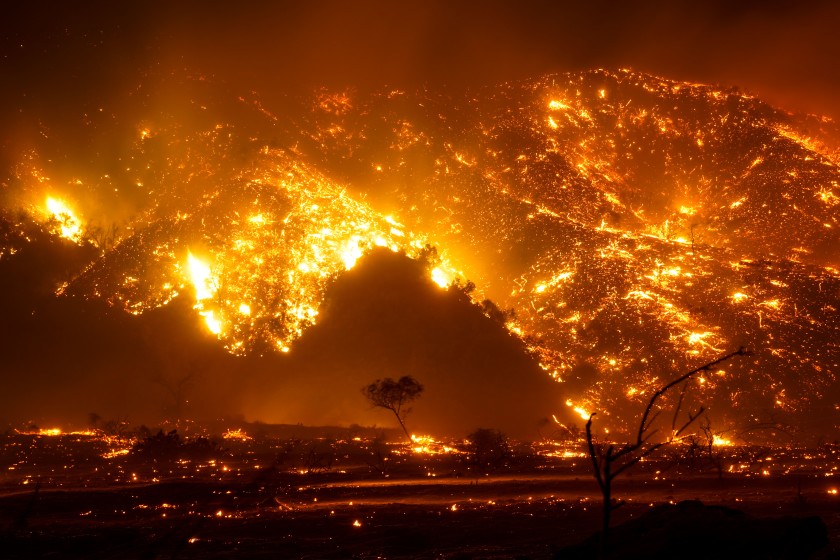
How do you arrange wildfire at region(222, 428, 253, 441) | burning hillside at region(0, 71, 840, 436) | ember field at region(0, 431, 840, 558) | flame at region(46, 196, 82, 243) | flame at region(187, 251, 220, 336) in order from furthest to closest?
flame at region(46, 196, 82, 243), flame at region(187, 251, 220, 336), burning hillside at region(0, 71, 840, 436), wildfire at region(222, 428, 253, 441), ember field at region(0, 431, 840, 558)

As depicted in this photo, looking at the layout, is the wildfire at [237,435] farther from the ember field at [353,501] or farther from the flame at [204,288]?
the flame at [204,288]

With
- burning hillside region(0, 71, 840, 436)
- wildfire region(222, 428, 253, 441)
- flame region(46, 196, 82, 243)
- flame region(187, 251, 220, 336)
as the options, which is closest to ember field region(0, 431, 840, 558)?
wildfire region(222, 428, 253, 441)

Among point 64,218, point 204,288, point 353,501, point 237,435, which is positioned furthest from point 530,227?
point 353,501

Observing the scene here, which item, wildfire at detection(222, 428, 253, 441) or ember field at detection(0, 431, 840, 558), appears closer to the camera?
ember field at detection(0, 431, 840, 558)

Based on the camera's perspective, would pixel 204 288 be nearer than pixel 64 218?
Yes

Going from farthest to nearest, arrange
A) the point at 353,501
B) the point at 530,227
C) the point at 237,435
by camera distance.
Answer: the point at 530,227
the point at 237,435
the point at 353,501

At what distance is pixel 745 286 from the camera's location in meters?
Answer: 116

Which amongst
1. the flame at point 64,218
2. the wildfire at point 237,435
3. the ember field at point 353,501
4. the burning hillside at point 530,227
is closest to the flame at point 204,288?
the burning hillside at point 530,227

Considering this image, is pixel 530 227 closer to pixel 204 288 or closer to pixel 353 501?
pixel 204 288

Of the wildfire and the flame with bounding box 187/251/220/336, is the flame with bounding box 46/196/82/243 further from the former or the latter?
the wildfire

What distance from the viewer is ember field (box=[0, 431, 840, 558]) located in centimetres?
2048

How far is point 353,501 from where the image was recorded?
97.3 ft

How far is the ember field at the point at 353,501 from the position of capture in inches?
806

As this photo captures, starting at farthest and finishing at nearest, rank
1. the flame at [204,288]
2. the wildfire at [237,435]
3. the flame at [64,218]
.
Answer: the flame at [64,218] < the flame at [204,288] < the wildfire at [237,435]
